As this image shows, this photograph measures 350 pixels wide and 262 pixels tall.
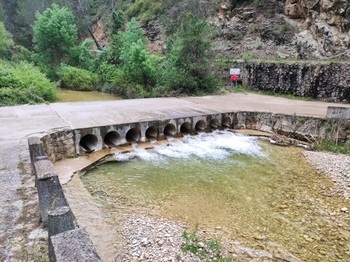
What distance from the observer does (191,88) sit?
17062 mm

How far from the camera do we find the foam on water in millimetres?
9219

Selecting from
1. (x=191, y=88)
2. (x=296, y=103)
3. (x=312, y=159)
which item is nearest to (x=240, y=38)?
(x=191, y=88)

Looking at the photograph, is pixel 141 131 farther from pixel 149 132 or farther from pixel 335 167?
pixel 335 167

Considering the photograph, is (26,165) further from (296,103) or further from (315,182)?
(296,103)

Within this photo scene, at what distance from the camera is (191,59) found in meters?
16.6

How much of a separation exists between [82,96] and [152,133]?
10805 mm

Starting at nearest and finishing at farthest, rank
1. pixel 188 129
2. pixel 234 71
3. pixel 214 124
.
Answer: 1. pixel 188 129
2. pixel 214 124
3. pixel 234 71

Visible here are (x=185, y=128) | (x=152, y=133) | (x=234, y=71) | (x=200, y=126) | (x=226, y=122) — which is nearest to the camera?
(x=152, y=133)

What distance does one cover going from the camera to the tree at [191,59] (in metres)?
16.2

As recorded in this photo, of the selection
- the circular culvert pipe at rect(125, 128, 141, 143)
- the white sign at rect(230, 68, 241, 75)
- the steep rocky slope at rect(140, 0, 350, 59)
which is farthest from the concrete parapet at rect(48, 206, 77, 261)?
the steep rocky slope at rect(140, 0, 350, 59)

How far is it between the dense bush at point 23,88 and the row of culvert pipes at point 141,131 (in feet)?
21.5

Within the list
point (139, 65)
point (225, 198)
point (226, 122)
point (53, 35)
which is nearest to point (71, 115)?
point (226, 122)

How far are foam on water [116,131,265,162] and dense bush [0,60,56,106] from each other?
8216mm

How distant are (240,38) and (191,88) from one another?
9.35 metres
